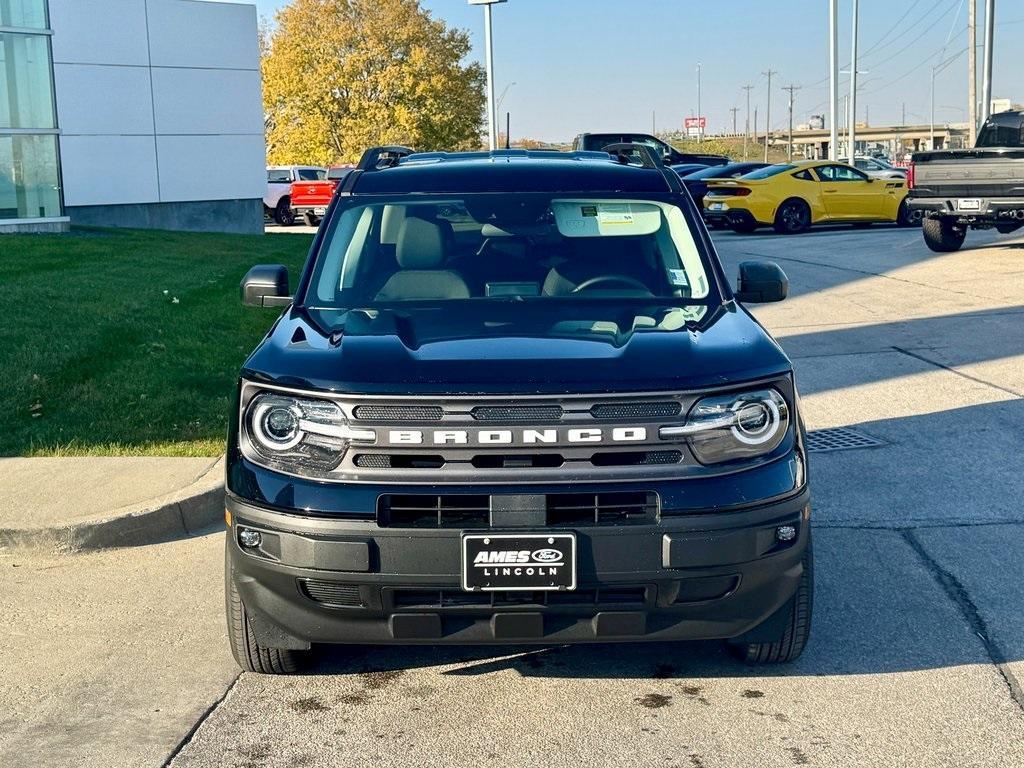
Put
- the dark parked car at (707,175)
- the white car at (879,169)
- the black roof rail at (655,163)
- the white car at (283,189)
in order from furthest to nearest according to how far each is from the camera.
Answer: the white car at (283,189) → the white car at (879,169) → the dark parked car at (707,175) → the black roof rail at (655,163)

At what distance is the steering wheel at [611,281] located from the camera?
16.9 ft

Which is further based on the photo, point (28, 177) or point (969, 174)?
point (28, 177)

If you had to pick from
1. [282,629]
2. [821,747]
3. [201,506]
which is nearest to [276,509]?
[282,629]

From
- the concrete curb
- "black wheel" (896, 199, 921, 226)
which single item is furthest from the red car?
the concrete curb

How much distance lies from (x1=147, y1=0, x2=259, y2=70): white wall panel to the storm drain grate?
2261 cm

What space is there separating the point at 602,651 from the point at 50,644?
2.05 metres

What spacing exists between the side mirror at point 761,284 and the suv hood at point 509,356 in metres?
0.73

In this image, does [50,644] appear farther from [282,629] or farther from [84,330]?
[84,330]

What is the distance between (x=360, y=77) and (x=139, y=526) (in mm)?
55000

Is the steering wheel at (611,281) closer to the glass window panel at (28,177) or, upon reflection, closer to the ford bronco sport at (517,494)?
the ford bronco sport at (517,494)

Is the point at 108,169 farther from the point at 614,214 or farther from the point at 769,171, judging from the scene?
the point at 614,214

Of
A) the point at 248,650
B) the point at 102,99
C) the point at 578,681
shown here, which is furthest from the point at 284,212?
the point at 578,681

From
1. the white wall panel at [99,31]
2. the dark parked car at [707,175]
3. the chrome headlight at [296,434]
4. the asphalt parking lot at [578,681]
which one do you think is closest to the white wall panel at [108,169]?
the white wall panel at [99,31]

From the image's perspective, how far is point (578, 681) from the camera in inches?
171
